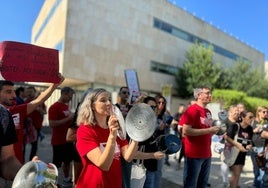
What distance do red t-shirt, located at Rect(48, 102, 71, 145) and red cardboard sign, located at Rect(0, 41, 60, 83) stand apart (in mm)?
1858

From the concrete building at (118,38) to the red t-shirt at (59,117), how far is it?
716 inches

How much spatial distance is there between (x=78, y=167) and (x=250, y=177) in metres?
4.70

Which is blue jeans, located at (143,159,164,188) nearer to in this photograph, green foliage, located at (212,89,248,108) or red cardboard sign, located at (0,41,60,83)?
red cardboard sign, located at (0,41,60,83)

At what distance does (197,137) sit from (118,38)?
22.9 metres

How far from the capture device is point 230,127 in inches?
243

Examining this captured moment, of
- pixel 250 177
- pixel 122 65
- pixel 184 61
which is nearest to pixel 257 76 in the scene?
pixel 184 61

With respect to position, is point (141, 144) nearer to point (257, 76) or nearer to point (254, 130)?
point (254, 130)

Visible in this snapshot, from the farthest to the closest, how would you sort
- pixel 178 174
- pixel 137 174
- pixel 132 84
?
1. pixel 178 174
2. pixel 132 84
3. pixel 137 174

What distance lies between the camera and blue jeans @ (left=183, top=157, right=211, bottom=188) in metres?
4.99

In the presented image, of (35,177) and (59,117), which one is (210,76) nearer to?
(59,117)

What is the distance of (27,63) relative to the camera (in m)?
3.71

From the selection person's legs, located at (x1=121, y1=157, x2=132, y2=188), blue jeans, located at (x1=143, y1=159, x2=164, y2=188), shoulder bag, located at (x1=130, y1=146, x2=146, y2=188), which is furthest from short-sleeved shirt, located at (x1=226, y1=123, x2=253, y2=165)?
person's legs, located at (x1=121, y1=157, x2=132, y2=188)

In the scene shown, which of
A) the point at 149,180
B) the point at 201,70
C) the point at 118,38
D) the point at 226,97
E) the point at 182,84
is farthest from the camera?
the point at 182,84

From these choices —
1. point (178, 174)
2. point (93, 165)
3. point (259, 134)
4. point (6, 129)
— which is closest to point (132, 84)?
point (259, 134)
